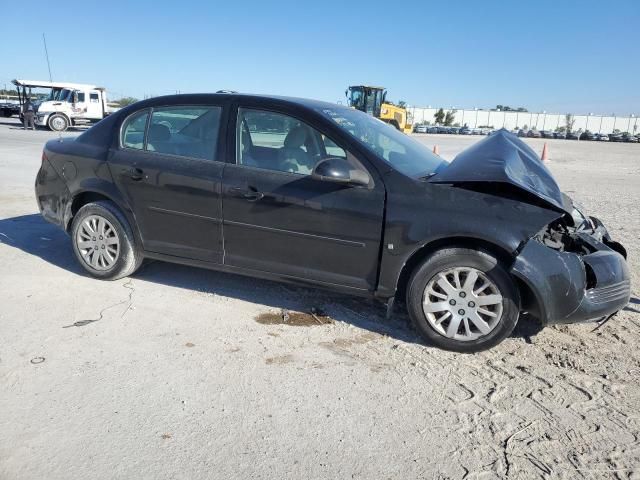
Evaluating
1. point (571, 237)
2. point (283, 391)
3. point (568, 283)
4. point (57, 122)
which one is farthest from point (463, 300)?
point (57, 122)

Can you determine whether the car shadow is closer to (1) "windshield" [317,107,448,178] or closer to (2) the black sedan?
(2) the black sedan

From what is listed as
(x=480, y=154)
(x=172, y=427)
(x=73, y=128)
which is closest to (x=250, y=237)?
(x=172, y=427)

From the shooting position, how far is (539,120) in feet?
353

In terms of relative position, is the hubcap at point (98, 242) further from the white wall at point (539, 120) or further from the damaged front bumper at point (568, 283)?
the white wall at point (539, 120)

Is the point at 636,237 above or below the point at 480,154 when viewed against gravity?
below

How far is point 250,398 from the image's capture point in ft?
9.95

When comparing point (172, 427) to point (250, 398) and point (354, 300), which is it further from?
point (354, 300)

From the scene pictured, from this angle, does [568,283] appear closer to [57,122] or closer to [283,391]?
[283,391]

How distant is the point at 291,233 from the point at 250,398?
1342 millimetres

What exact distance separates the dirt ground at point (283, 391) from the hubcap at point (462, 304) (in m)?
0.20

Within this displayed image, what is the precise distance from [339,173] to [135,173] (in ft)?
6.30

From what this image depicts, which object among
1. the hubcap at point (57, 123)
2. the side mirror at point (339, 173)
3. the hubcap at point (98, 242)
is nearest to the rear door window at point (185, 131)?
the hubcap at point (98, 242)

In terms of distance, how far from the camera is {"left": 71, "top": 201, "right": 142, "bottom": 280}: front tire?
15.2 ft

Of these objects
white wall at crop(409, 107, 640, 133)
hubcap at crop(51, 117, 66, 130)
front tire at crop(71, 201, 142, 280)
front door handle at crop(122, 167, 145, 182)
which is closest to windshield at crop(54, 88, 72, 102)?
hubcap at crop(51, 117, 66, 130)
